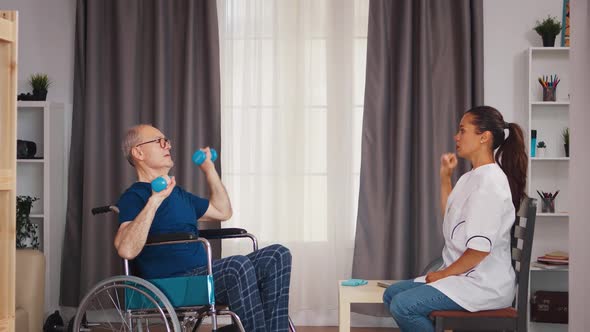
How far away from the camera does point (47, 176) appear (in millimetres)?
4742

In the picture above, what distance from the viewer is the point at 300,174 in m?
4.83

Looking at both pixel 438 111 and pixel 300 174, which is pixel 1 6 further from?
pixel 438 111

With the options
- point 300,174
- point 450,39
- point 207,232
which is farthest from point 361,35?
point 207,232

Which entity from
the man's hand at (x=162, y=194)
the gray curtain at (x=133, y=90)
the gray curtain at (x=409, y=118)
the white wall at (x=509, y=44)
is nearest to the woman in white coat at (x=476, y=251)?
the man's hand at (x=162, y=194)

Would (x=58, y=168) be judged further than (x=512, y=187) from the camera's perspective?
Yes

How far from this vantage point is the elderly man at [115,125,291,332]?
10.0 feet

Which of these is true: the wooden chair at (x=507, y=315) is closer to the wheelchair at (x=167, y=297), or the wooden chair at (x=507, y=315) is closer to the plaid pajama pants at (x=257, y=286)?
the plaid pajama pants at (x=257, y=286)

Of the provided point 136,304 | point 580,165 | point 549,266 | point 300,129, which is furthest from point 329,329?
point 580,165

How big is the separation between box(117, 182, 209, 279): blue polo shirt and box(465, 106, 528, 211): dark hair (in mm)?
1276

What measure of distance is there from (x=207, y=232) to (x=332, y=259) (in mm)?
1468

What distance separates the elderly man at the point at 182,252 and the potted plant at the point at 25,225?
1511mm

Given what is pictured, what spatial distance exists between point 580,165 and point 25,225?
3.55 metres

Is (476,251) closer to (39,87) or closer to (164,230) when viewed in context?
(164,230)

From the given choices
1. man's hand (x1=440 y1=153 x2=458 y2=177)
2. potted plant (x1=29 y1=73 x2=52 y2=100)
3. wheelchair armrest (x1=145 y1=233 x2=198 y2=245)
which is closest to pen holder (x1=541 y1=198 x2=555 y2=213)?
man's hand (x1=440 y1=153 x2=458 y2=177)
